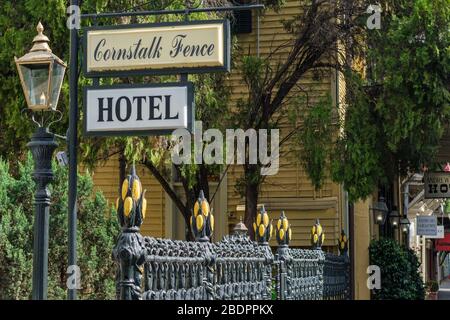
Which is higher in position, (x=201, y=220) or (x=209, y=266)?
(x=201, y=220)

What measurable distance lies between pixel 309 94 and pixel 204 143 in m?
3.77

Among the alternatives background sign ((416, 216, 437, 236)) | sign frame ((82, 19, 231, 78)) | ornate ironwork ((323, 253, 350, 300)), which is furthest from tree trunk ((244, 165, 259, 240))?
background sign ((416, 216, 437, 236))

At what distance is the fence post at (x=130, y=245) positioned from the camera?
5.04 meters

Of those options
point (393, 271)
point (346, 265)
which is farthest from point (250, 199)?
point (393, 271)

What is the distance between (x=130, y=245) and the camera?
507 cm

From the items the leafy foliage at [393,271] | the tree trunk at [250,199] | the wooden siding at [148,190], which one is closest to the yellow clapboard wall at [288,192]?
the wooden siding at [148,190]

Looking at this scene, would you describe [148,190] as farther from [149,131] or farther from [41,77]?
[149,131]

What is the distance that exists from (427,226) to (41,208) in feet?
81.2

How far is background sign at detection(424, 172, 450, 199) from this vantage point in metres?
21.4

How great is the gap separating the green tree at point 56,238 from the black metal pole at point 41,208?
1942 mm

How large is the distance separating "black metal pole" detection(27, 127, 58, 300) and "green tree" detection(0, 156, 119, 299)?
6.37ft

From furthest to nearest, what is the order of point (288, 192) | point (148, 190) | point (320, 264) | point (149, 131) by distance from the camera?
point (148, 190), point (288, 192), point (320, 264), point (149, 131)

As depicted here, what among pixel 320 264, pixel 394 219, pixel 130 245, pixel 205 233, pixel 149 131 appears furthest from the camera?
pixel 394 219

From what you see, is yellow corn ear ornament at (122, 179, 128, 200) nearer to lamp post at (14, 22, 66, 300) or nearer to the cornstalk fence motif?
the cornstalk fence motif
